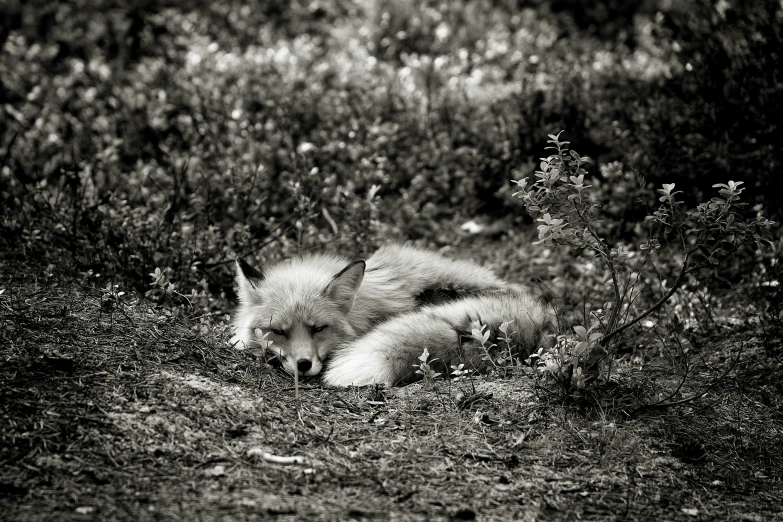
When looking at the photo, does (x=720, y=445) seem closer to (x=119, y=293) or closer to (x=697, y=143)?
(x=119, y=293)

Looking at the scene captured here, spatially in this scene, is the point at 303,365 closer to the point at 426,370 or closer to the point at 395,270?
the point at 426,370

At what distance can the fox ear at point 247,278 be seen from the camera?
16.4ft

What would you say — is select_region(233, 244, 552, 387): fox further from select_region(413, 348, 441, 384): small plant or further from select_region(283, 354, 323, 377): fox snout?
select_region(413, 348, 441, 384): small plant

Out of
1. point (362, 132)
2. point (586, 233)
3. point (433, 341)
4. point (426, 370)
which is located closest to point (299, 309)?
point (433, 341)

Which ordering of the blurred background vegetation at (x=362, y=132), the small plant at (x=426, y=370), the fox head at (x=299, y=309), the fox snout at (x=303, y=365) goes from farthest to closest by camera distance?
the blurred background vegetation at (x=362, y=132)
the fox head at (x=299, y=309)
the fox snout at (x=303, y=365)
the small plant at (x=426, y=370)

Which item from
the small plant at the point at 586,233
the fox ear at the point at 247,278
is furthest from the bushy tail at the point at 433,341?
the fox ear at the point at 247,278

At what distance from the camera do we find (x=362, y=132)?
321 inches

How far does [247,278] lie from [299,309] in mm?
429

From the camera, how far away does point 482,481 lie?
130 inches

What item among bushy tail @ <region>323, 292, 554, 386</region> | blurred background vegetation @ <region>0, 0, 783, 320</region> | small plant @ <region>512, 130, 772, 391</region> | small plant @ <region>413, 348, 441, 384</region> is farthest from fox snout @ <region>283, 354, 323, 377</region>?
small plant @ <region>512, 130, 772, 391</region>

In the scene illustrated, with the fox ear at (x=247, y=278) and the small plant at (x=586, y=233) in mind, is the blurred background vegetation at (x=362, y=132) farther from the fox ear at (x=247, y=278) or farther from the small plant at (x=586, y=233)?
the small plant at (x=586, y=233)

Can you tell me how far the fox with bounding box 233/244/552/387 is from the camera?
14.3 feet

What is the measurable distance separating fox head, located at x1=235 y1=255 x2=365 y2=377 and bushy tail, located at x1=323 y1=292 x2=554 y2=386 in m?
0.31

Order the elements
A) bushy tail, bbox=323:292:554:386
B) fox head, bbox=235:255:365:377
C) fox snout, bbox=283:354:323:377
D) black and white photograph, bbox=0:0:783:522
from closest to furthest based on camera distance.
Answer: black and white photograph, bbox=0:0:783:522 → bushy tail, bbox=323:292:554:386 → fox snout, bbox=283:354:323:377 → fox head, bbox=235:255:365:377
